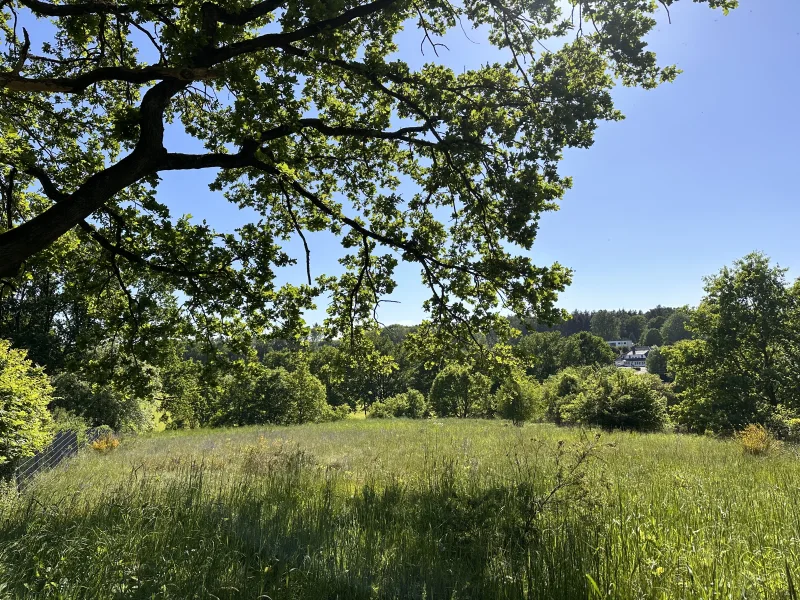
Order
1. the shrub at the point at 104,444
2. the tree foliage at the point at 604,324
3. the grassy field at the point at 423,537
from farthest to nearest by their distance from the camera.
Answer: the tree foliage at the point at 604,324
the shrub at the point at 104,444
the grassy field at the point at 423,537

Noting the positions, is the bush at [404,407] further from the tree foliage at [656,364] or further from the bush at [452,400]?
the tree foliage at [656,364]

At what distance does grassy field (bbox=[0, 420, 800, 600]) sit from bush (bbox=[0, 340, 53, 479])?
780mm

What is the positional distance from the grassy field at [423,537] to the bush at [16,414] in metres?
0.78

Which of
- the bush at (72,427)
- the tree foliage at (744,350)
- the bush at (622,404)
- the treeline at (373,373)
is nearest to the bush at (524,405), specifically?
the treeline at (373,373)

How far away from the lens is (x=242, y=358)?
9305 mm

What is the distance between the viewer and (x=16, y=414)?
6.99 meters

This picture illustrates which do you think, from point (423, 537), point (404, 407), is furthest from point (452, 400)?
point (423, 537)

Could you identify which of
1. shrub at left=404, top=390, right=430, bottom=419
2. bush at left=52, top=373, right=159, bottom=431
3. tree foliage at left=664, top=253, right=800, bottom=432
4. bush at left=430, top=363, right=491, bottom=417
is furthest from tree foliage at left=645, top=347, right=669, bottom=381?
bush at left=52, top=373, right=159, bottom=431

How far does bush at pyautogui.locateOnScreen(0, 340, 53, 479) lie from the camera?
268 inches

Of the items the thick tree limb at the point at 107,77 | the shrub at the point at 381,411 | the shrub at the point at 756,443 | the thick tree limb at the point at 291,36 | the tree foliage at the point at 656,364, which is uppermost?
the thick tree limb at the point at 291,36

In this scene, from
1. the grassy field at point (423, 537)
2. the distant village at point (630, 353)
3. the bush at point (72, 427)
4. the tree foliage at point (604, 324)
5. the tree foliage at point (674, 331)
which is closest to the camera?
the grassy field at point (423, 537)

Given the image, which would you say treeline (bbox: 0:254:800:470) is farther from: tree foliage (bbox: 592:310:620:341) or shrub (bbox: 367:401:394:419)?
tree foliage (bbox: 592:310:620:341)

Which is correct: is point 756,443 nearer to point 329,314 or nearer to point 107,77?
point 329,314

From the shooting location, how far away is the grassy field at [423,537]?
3355mm
